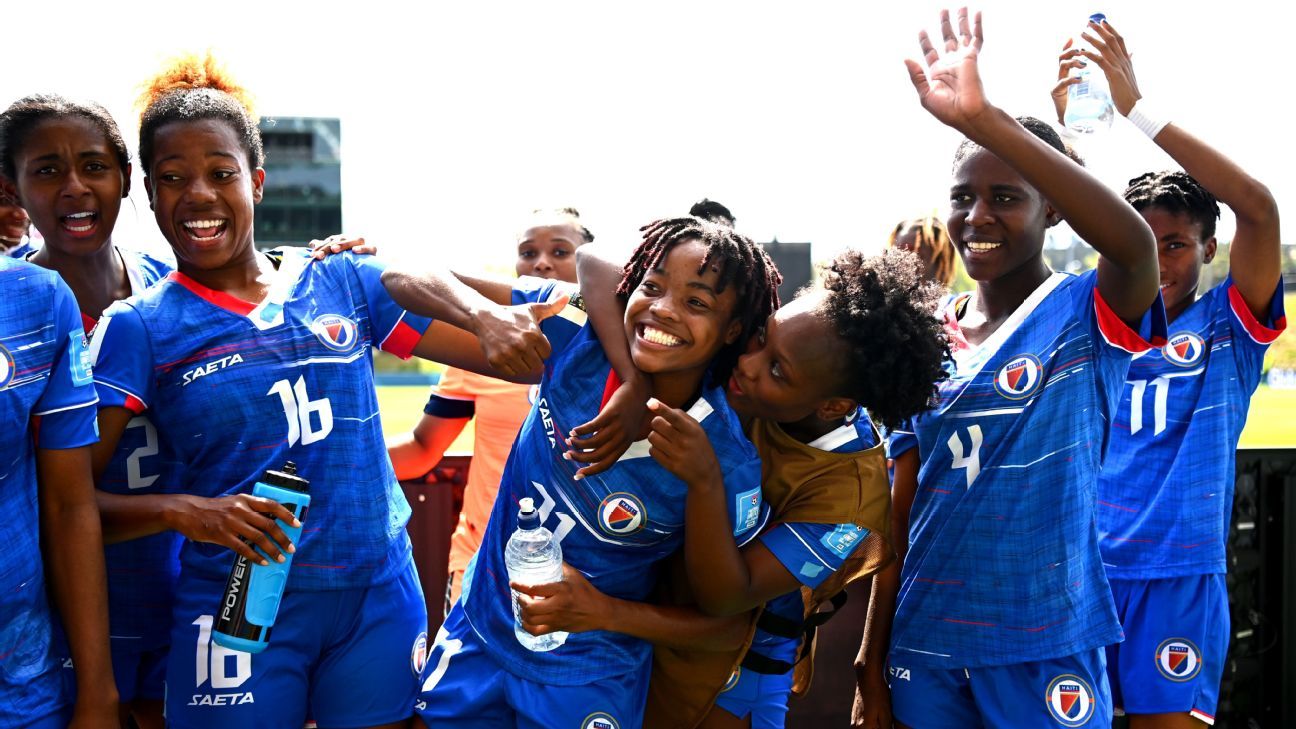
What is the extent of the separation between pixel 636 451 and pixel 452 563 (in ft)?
5.57

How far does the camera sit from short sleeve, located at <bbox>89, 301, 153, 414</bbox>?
2309 mm

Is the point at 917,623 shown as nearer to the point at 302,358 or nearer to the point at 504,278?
the point at 504,278

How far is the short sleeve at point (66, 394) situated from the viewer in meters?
2.19

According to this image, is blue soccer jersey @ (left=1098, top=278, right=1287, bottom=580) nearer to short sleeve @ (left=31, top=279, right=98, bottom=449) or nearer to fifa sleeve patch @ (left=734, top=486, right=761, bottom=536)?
fifa sleeve patch @ (left=734, top=486, right=761, bottom=536)

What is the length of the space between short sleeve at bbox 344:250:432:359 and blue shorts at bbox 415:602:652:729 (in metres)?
0.73

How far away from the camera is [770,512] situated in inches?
100

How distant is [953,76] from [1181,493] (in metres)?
1.63

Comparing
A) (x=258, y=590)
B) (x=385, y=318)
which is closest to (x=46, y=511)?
(x=258, y=590)

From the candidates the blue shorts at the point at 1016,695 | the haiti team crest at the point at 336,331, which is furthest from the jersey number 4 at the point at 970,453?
the haiti team crest at the point at 336,331

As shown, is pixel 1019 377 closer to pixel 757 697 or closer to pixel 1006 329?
pixel 1006 329

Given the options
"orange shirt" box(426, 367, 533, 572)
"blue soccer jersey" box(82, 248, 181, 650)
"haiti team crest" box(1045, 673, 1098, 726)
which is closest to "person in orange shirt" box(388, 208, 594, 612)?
"orange shirt" box(426, 367, 533, 572)

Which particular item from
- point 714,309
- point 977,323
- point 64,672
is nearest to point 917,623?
point 977,323

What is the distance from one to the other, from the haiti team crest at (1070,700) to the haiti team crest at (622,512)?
1.11 metres

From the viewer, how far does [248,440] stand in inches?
94.0
